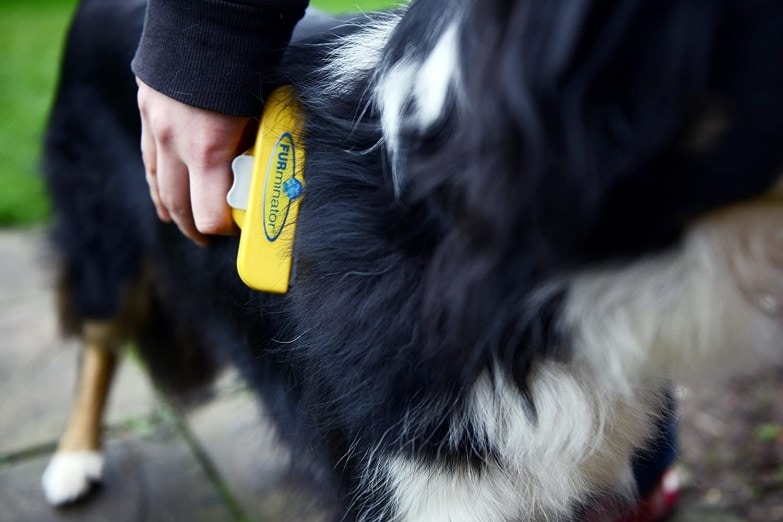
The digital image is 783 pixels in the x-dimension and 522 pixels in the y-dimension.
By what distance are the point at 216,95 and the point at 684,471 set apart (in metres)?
1.48

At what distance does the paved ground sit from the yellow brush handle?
22.9 inches

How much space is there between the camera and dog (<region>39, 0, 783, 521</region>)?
0.75 m

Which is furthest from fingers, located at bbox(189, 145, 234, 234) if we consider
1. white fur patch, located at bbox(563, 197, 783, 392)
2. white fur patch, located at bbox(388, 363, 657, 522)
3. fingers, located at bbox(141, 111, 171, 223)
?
A: white fur patch, located at bbox(563, 197, 783, 392)

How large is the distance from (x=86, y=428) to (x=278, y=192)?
1.27 m

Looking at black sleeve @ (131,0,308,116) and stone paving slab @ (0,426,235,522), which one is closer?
black sleeve @ (131,0,308,116)

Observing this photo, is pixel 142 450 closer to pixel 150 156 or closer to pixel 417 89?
pixel 150 156

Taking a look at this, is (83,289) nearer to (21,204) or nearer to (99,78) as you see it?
(99,78)

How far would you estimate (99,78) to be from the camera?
1.79 meters

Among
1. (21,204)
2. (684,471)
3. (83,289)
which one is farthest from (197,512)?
(21,204)

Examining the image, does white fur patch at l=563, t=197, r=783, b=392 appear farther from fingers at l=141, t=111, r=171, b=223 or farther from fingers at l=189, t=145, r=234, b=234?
fingers at l=141, t=111, r=171, b=223

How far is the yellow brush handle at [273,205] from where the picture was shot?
113 cm

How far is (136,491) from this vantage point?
2045 millimetres

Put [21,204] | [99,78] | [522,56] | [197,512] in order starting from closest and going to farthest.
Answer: [522,56] → [99,78] → [197,512] → [21,204]

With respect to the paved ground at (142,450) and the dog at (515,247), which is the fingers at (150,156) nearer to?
the dog at (515,247)
